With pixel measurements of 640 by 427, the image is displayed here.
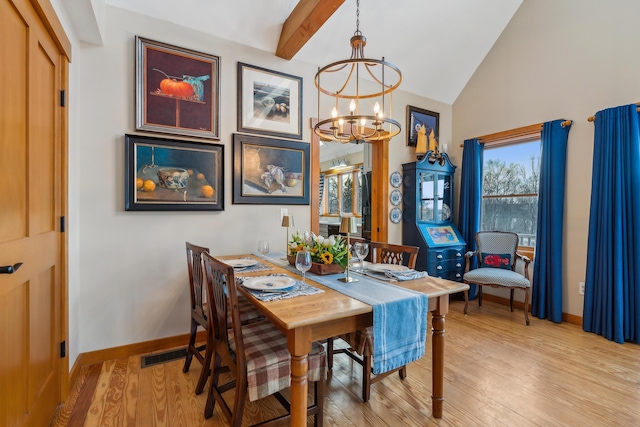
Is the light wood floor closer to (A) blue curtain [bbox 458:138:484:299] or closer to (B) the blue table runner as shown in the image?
(B) the blue table runner

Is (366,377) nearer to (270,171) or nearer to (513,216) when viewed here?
(270,171)

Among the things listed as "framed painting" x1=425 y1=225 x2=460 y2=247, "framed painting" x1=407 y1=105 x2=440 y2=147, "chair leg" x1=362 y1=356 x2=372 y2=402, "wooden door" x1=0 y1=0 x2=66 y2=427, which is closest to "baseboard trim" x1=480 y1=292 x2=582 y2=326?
"framed painting" x1=425 y1=225 x2=460 y2=247

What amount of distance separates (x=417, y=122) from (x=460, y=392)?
3.21 m

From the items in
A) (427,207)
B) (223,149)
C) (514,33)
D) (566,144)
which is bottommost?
(427,207)

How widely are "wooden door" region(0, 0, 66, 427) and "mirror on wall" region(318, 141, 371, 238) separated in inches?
171

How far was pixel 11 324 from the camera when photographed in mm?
1290

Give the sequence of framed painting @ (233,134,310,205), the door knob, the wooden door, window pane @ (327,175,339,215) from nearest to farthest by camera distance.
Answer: the door knob, the wooden door, framed painting @ (233,134,310,205), window pane @ (327,175,339,215)

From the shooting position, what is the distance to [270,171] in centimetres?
310

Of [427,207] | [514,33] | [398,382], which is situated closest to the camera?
[398,382]

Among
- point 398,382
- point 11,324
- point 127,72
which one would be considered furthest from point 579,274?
point 127,72

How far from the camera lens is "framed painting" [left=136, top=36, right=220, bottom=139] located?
2494 mm

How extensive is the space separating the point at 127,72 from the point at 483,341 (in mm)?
3791

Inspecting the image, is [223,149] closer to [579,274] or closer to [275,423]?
[275,423]

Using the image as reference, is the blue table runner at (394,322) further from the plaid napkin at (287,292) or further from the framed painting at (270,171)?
the framed painting at (270,171)
